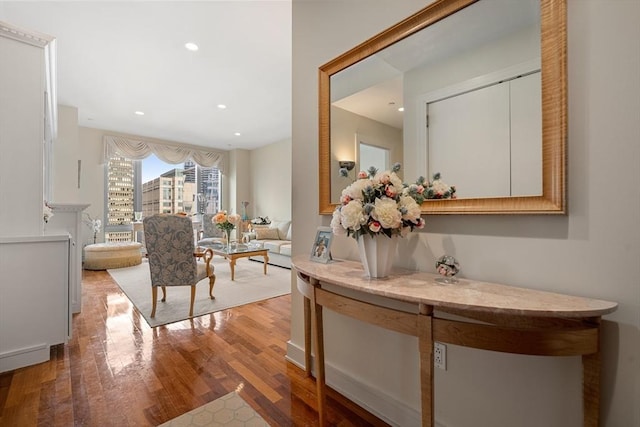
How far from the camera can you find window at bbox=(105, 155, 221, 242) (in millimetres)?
6555

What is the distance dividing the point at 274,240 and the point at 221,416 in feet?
15.5

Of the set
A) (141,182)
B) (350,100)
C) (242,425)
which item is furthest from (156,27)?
(141,182)

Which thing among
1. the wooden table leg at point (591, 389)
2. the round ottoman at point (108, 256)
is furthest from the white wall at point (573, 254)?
the round ottoman at point (108, 256)

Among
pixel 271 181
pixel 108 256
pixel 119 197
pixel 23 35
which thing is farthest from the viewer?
pixel 271 181

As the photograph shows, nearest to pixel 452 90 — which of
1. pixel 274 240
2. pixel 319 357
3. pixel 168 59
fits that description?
pixel 319 357

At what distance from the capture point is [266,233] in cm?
Answer: 627

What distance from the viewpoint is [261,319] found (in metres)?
2.88

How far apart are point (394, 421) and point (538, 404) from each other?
2.26ft

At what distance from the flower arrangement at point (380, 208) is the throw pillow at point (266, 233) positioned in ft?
16.8

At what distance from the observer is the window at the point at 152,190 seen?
6555mm

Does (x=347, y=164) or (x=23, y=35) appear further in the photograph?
(x=23, y=35)

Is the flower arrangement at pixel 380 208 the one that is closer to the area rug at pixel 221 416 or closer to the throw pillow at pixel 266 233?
the area rug at pixel 221 416

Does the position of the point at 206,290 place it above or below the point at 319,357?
below

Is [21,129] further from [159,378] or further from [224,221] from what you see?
[224,221]
